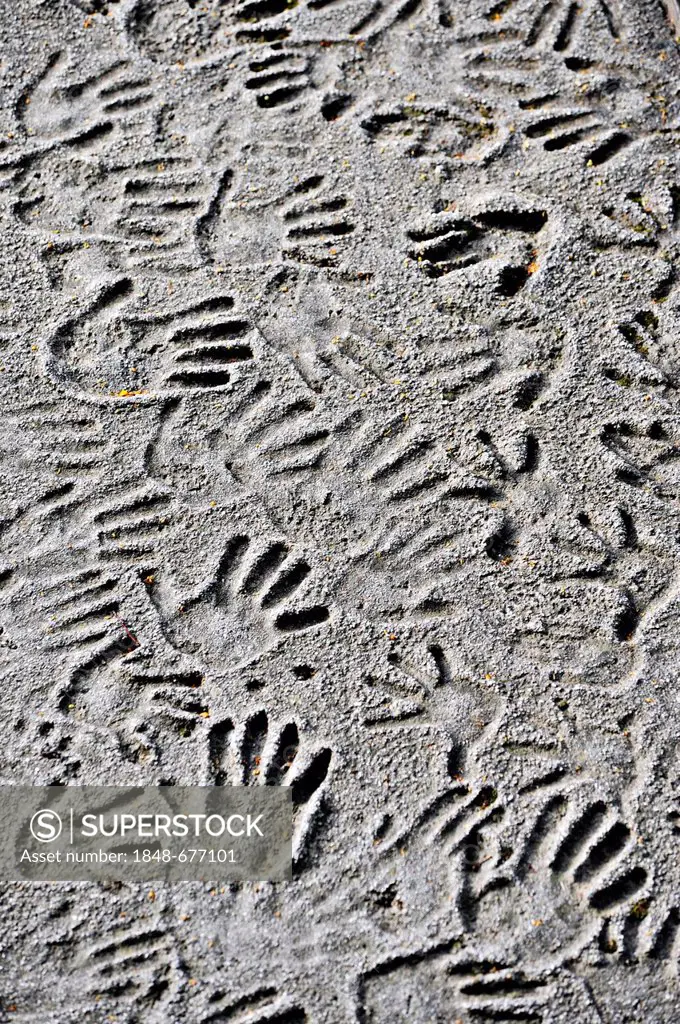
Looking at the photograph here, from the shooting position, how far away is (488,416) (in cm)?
192

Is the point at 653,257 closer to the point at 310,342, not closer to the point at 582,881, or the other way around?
the point at 310,342

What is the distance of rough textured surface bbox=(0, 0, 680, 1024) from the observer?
5.49 ft

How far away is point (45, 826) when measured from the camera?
1745mm

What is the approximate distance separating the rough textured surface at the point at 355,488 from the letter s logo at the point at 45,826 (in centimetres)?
8

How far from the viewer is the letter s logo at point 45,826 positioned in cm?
174

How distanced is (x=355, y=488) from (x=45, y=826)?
0.75 meters

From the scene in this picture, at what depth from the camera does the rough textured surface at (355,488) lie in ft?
5.49

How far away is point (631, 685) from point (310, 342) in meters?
0.81

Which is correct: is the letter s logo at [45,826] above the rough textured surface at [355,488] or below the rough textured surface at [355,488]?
below

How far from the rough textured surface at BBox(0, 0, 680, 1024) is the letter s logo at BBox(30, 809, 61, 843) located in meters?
0.08

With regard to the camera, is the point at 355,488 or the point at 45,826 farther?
the point at 355,488

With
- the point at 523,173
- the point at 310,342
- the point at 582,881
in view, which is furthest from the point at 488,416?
the point at 582,881

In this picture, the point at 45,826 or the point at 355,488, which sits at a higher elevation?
the point at 355,488

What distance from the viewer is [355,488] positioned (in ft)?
6.20
